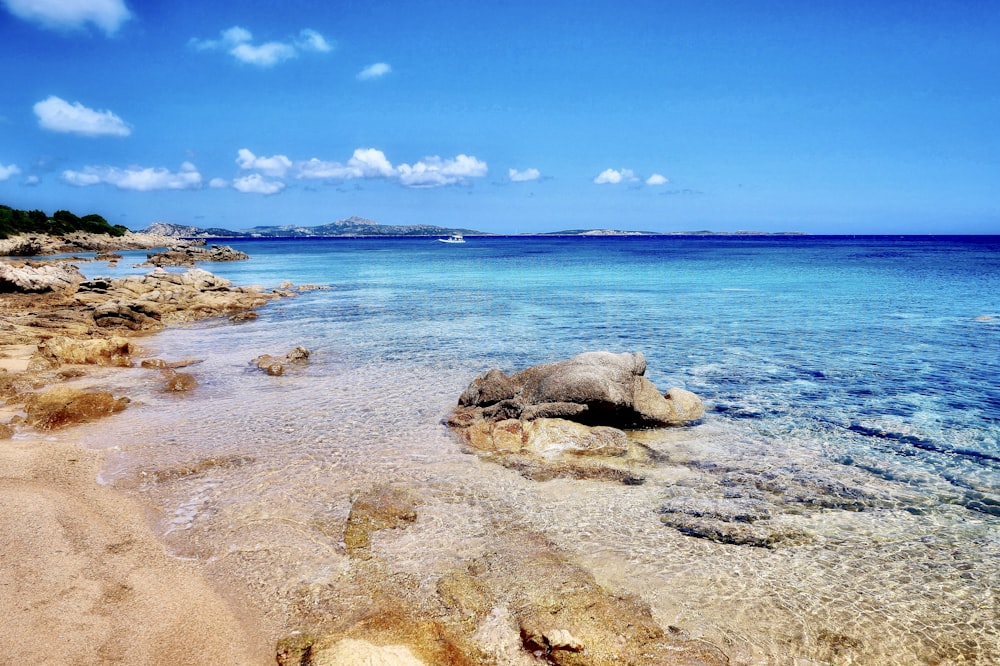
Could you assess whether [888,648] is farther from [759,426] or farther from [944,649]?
[759,426]

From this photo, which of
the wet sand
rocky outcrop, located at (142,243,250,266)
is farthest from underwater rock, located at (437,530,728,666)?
rocky outcrop, located at (142,243,250,266)

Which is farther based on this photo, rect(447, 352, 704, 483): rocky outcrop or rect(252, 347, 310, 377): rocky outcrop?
rect(252, 347, 310, 377): rocky outcrop

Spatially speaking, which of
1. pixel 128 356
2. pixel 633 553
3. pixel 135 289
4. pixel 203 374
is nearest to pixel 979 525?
pixel 633 553

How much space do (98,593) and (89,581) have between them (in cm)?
33

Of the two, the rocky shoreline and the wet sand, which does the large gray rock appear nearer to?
the rocky shoreline

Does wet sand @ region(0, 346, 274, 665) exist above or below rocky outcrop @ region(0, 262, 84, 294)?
below

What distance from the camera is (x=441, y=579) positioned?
6.68 metres

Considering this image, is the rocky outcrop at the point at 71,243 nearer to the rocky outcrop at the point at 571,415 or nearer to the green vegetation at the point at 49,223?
the green vegetation at the point at 49,223

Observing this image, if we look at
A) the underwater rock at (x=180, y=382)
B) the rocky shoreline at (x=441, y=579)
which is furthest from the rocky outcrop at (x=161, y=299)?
the rocky shoreline at (x=441, y=579)

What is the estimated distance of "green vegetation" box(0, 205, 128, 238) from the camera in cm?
8302

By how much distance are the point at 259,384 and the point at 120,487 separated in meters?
6.26

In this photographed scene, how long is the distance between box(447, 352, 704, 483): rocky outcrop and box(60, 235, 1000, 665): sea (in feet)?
1.47

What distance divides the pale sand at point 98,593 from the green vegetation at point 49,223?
85.7 meters

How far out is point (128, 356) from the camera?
1805cm
